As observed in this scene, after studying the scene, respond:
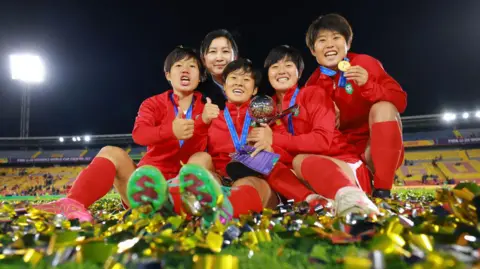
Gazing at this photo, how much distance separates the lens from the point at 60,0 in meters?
17.9

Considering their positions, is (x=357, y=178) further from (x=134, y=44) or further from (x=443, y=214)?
(x=134, y=44)

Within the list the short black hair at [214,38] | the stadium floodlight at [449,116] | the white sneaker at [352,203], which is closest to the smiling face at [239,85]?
the short black hair at [214,38]

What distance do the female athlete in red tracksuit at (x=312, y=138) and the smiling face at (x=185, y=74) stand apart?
65 cm

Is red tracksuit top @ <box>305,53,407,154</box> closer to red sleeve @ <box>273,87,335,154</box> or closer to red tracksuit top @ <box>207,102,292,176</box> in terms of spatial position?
red sleeve @ <box>273,87,335,154</box>

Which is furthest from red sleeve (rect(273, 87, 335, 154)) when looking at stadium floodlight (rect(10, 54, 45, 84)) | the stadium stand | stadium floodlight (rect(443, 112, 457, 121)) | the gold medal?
stadium floodlight (rect(443, 112, 457, 121))

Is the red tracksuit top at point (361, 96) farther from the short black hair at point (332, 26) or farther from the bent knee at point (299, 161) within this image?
the bent knee at point (299, 161)

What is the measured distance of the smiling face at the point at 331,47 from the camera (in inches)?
103

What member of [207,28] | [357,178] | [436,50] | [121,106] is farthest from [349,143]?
[121,106]

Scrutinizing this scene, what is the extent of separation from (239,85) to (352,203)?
1.39 metres

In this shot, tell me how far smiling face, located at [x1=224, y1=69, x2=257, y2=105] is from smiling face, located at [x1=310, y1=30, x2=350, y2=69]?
630 mm

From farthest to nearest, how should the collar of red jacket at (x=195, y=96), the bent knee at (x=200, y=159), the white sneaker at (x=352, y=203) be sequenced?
1. the collar of red jacket at (x=195, y=96)
2. the bent knee at (x=200, y=159)
3. the white sneaker at (x=352, y=203)

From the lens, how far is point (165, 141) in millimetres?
2605

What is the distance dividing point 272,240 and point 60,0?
20947 millimetres

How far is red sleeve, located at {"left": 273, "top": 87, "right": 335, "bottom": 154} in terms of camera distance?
2279 millimetres
